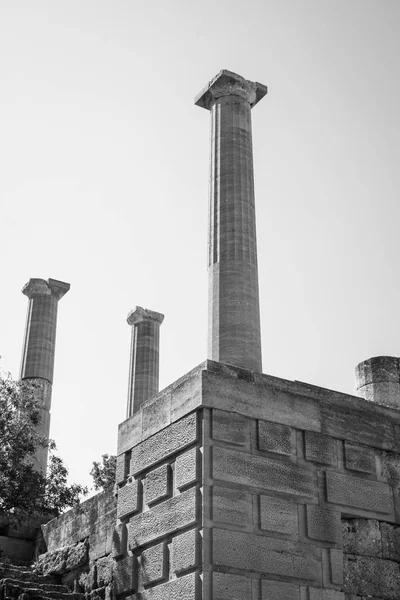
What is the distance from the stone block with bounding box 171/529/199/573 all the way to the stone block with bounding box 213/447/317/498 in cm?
75

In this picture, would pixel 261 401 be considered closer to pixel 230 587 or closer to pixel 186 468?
pixel 186 468

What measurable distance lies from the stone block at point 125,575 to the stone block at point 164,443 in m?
1.16

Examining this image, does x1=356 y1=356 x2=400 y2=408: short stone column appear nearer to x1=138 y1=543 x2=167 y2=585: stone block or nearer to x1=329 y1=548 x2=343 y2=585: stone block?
x1=329 y1=548 x2=343 y2=585: stone block

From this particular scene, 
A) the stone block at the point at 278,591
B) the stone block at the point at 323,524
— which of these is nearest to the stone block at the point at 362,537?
the stone block at the point at 323,524

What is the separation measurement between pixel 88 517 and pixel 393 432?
16.4ft

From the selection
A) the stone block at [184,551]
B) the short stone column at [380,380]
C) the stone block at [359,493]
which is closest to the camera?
the stone block at [184,551]

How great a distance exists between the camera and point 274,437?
434 inches

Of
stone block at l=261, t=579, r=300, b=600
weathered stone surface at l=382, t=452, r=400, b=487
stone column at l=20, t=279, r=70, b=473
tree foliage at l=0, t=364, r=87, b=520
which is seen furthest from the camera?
stone column at l=20, t=279, r=70, b=473

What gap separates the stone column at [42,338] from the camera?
35.9 meters

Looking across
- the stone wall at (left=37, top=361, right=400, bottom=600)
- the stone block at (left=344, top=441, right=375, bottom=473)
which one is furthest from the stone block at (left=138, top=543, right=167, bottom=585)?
the stone block at (left=344, top=441, right=375, bottom=473)

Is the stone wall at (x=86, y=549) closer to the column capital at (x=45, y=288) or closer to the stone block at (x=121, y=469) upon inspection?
the stone block at (x=121, y=469)

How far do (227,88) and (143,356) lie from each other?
13.9 m

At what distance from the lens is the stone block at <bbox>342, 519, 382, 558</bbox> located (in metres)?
11.0

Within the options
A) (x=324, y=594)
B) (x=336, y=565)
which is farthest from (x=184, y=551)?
(x=336, y=565)
